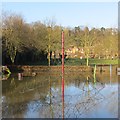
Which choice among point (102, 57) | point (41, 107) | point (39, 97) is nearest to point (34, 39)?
point (102, 57)

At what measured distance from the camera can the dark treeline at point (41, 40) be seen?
76.9 feet

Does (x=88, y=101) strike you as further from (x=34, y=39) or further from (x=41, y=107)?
(x=34, y=39)

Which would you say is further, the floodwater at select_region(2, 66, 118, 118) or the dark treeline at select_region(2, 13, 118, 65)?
the dark treeline at select_region(2, 13, 118, 65)

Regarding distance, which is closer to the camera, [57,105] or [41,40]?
[57,105]

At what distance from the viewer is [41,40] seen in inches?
1053

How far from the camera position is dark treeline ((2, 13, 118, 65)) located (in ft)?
76.9

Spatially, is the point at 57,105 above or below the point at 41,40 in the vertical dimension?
below

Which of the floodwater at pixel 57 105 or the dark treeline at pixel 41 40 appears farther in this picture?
the dark treeline at pixel 41 40

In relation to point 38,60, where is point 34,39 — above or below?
above

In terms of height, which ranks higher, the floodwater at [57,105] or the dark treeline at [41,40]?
the dark treeline at [41,40]

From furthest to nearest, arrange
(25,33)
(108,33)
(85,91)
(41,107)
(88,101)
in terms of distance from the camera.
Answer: (108,33) → (25,33) → (85,91) → (88,101) → (41,107)

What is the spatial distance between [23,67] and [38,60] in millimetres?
6208

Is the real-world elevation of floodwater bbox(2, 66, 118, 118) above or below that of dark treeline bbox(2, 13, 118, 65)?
below

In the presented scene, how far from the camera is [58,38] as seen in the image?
88.8ft
